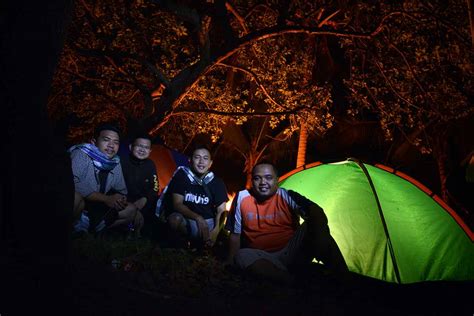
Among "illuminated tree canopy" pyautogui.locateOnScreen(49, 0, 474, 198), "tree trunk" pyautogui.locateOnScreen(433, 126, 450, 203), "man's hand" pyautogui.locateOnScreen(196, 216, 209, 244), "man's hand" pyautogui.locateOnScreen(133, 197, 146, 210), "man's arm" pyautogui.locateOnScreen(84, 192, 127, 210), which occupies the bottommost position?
"man's hand" pyautogui.locateOnScreen(196, 216, 209, 244)

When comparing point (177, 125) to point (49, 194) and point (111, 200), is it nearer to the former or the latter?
point (111, 200)

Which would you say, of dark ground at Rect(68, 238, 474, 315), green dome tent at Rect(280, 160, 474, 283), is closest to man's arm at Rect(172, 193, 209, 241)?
dark ground at Rect(68, 238, 474, 315)

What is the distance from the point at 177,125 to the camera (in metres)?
15.8

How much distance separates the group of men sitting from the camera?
4.88 m

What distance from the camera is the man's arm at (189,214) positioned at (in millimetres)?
5586

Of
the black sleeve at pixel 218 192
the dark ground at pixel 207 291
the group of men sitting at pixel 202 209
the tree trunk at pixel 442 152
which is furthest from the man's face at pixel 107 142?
the tree trunk at pixel 442 152

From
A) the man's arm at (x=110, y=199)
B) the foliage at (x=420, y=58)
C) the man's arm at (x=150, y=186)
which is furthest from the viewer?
the foliage at (x=420, y=58)

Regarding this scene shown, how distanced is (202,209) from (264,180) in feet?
4.33

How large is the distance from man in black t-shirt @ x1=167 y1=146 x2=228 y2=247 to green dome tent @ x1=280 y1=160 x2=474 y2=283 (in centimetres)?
177

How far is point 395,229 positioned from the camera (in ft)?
18.6

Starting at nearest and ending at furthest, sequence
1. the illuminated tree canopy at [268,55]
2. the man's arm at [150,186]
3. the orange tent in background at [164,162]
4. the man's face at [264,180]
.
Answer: the man's face at [264,180] < the man's arm at [150,186] < the illuminated tree canopy at [268,55] < the orange tent in background at [164,162]

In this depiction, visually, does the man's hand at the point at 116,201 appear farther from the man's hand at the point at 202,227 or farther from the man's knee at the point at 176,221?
the man's hand at the point at 202,227

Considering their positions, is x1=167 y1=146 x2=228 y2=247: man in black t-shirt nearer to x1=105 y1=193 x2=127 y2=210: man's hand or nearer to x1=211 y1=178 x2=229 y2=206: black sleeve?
x1=211 y1=178 x2=229 y2=206: black sleeve

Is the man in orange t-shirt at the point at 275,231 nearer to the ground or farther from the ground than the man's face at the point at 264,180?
nearer to the ground
